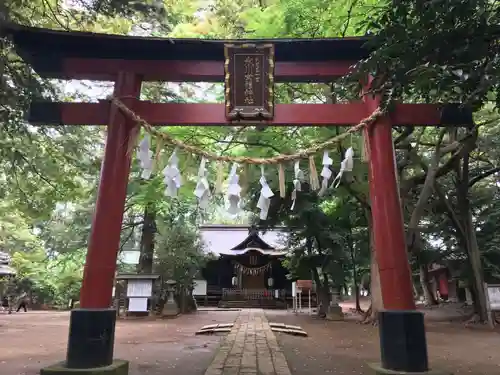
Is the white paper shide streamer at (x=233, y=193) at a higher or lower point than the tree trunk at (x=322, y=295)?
higher

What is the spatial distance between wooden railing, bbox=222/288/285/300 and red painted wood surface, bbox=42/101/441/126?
21837mm

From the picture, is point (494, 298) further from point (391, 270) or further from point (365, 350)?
point (391, 270)

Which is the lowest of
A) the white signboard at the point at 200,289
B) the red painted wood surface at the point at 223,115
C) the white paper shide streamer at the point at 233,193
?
the white signboard at the point at 200,289

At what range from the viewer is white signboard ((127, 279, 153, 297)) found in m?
17.4

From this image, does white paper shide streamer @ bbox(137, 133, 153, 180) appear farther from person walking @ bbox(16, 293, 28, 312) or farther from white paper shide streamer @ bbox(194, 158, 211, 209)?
person walking @ bbox(16, 293, 28, 312)

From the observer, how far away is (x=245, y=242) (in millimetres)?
28891

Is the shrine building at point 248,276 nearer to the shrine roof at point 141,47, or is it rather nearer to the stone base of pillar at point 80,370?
the shrine roof at point 141,47

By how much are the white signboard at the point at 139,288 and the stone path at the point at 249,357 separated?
8147 mm

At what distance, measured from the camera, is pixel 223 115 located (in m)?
6.12

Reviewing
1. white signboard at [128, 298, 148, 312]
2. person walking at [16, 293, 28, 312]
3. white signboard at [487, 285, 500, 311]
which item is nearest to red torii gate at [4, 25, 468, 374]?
white signboard at [487, 285, 500, 311]

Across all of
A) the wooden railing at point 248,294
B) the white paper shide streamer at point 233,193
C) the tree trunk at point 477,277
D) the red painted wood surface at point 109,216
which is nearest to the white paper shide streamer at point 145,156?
the red painted wood surface at point 109,216

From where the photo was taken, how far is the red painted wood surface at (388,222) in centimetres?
551

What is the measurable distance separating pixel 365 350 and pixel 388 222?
403 cm

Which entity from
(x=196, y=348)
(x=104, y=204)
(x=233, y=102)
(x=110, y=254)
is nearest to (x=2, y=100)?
(x=104, y=204)
